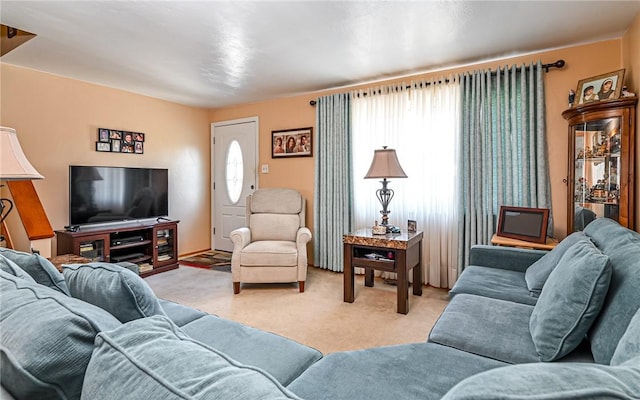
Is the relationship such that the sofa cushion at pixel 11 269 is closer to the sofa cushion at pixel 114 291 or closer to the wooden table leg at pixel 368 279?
the sofa cushion at pixel 114 291

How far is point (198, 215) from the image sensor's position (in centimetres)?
527

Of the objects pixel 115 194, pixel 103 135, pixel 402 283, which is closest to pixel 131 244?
pixel 115 194

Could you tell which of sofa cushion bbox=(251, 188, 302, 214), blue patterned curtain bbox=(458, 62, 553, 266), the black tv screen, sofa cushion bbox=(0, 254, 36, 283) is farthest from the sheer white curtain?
sofa cushion bbox=(0, 254, 36, 283)

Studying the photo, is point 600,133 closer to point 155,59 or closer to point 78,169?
point 155,59

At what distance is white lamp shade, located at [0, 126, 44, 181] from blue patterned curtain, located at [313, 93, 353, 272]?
9.32 ft

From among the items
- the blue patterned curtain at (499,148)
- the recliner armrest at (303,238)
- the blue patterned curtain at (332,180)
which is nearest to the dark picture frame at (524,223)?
the blue patterned curtain at (499,148)

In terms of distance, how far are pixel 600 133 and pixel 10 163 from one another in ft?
13.2

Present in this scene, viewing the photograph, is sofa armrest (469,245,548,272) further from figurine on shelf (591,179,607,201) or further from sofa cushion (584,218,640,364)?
sofa cushion (584,218,640,364)

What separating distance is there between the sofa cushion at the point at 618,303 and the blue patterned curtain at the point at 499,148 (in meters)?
1.68

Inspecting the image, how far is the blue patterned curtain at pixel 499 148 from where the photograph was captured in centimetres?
302

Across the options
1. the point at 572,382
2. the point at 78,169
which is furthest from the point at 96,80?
the point at 572,382

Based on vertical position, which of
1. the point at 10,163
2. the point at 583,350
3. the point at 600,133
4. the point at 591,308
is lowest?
the point at 583,350

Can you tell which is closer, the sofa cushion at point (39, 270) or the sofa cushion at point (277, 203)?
the sofa cushion at point (39, 270)

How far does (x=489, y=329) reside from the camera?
154 centimetres
